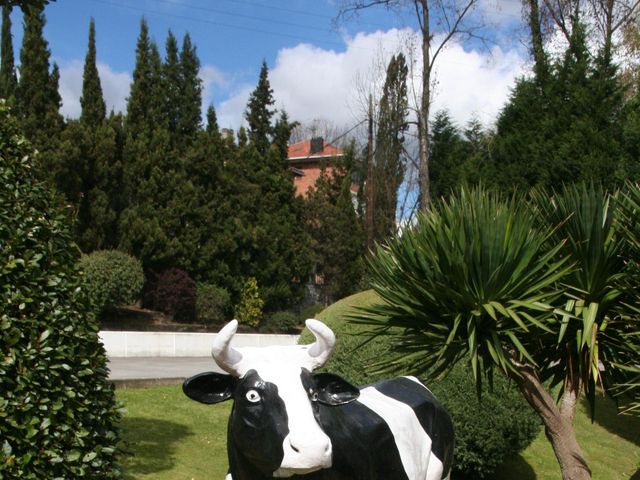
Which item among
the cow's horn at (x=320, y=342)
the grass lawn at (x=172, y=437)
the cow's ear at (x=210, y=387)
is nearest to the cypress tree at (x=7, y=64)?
the grass lawn at (x=172, y=437)

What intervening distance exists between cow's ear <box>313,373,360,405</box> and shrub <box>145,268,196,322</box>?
2329cm

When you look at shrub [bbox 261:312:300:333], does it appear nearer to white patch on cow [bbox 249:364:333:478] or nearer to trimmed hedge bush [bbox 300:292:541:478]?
trimmed hedge bush [bbox 300:292:541:478]

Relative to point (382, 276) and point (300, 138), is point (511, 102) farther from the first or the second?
point (300, 138)

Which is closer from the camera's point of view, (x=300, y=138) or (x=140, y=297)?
(x=140, y=297)

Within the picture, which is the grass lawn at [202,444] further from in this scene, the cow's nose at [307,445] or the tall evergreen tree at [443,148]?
the tall evergreen tree at [443,148]

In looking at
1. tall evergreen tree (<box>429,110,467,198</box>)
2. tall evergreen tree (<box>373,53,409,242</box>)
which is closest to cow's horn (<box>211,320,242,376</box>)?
tall evergreen tree (<box>429,110,467,198</box>)

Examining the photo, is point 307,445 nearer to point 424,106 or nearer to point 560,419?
point 560,419

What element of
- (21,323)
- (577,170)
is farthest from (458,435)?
(577,170)

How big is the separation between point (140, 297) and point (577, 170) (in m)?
17.5

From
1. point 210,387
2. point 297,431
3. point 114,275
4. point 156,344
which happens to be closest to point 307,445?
point 297,431

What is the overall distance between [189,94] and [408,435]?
97.1 ft

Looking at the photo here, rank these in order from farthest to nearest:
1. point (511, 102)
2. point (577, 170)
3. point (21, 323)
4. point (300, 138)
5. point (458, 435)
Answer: point (300, 138), point (511, 102), point (577, 170), point (458, 435), point (21, 323)

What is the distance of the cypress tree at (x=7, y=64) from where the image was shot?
26.6m

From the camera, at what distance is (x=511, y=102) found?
1769 cm
